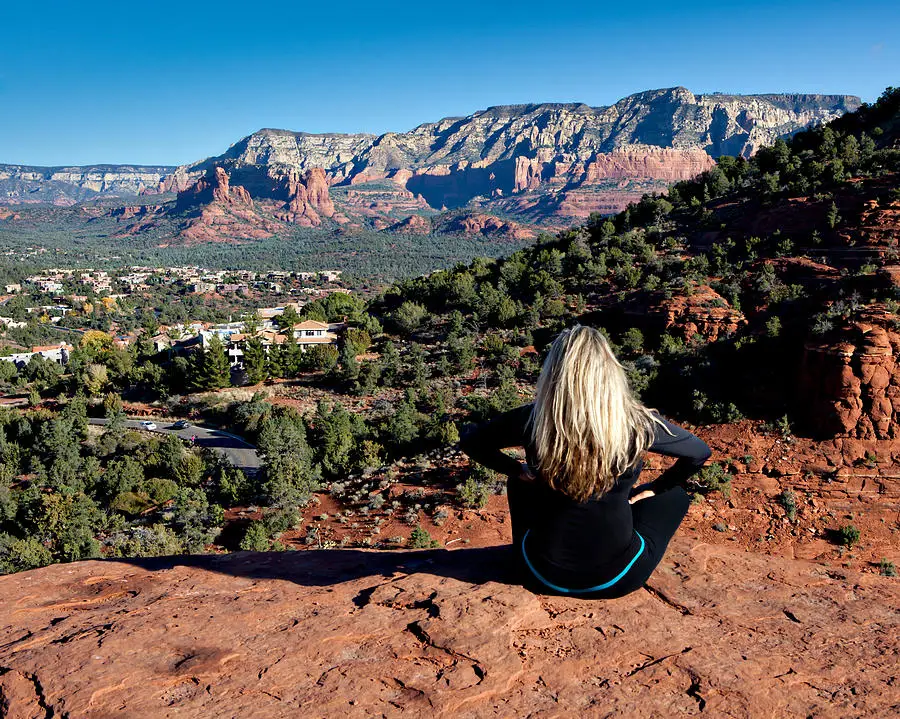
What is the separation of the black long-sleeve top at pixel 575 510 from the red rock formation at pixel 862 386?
1517 centimetres

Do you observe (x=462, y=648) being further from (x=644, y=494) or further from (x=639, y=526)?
(x=644, y=494)

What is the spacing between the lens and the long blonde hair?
10.0ft

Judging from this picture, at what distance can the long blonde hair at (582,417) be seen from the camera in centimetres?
305

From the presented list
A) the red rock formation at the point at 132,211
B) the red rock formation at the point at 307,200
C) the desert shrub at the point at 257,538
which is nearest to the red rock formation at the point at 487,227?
the red rock formation at the point at 307,200

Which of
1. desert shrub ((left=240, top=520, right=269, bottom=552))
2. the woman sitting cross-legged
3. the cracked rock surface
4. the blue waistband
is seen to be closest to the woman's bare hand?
the woman sitting cross-legged

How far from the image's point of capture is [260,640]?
319 centimetres

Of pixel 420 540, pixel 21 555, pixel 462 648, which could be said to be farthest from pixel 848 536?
pixel 21 555

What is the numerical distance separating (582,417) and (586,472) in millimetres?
302

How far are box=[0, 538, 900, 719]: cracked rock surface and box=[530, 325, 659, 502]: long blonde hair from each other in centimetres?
85

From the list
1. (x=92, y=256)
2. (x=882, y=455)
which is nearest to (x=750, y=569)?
(x=882, y=455)

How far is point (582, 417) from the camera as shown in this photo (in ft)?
10.0

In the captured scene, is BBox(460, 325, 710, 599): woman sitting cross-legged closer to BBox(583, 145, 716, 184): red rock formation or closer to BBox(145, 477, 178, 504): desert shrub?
BBox(145, 477, 178, 504): desert shrub

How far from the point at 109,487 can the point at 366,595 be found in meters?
18.6

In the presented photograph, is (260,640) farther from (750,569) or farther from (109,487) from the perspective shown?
(109,487)
